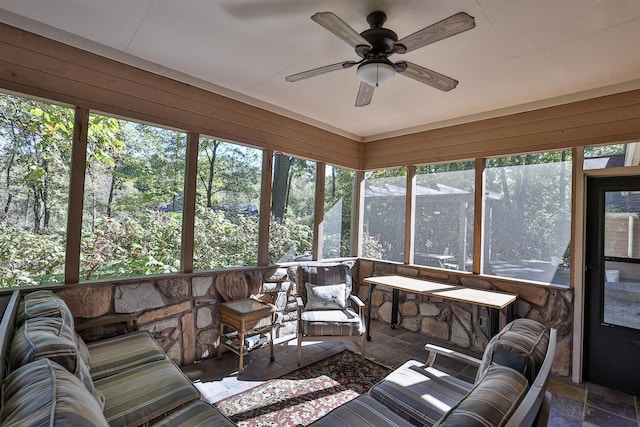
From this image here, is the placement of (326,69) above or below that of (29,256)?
above

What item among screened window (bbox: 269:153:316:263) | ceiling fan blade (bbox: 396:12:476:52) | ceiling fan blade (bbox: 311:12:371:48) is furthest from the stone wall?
ceiling fan blade (bbox: 311:12:371:48)

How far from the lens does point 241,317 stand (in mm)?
2959

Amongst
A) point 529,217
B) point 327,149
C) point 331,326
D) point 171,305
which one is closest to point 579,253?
point 529,217

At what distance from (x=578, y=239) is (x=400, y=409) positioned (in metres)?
2.76

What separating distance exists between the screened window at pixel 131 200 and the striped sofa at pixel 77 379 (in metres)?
0.60

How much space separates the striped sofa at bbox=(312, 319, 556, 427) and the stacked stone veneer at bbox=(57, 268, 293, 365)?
2.02 m

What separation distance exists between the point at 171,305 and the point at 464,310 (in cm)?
344

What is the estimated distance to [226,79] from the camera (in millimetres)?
3135

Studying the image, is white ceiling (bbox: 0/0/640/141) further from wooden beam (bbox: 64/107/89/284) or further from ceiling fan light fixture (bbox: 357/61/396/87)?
wooden beam (bbox: 64/107/89/284)

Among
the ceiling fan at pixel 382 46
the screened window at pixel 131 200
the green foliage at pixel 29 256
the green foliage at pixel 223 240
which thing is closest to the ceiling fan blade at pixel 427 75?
the ceiling fan at pixel 382 46

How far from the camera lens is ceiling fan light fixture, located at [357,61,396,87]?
204 cm

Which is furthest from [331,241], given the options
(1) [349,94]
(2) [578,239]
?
(2) [578,239]

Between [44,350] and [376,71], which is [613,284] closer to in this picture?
[376,71]

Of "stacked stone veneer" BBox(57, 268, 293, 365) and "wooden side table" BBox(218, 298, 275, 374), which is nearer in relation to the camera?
"stacked stone veneer" BBox(57, 268, 293, 365)
